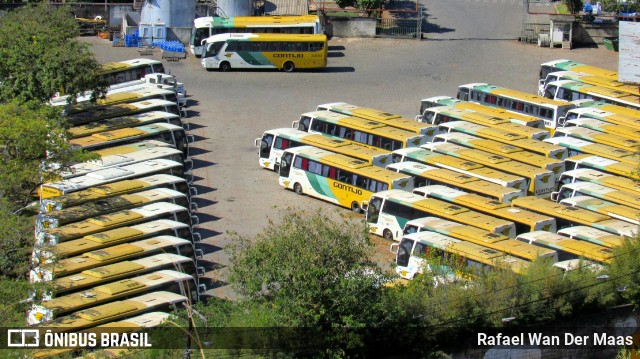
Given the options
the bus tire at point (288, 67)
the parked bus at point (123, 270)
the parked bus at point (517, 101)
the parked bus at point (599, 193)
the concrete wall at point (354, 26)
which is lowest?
the parked bus at point (123, 270)

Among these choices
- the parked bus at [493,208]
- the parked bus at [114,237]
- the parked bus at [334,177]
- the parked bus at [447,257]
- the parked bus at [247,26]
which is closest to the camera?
the parked bus at [447,257]

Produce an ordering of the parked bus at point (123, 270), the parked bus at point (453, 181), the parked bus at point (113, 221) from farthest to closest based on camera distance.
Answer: the parked bus at point (453, 181) → the parked bus at point (113, 221) → the parked bus at point (123, 270)

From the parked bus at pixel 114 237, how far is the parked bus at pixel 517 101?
56.3 ft

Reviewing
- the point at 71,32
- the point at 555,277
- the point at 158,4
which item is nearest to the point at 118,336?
the point at 555,277

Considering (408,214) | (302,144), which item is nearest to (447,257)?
(408,214)

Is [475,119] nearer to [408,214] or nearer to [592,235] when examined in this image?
[408,214]

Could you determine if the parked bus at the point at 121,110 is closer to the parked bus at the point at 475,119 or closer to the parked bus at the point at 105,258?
the parked bus at the point at 475,119

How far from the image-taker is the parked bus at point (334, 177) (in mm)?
36094

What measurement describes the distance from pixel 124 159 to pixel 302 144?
6.18 metres

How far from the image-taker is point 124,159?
36.9 m

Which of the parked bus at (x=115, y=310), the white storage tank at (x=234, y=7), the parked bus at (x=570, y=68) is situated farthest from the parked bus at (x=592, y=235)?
the white storage tank at (x=234, y=7)

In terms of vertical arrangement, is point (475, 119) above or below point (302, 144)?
above

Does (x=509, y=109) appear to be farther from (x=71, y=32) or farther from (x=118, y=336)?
(x=118, y=336)

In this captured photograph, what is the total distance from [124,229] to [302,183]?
803 centimetres
